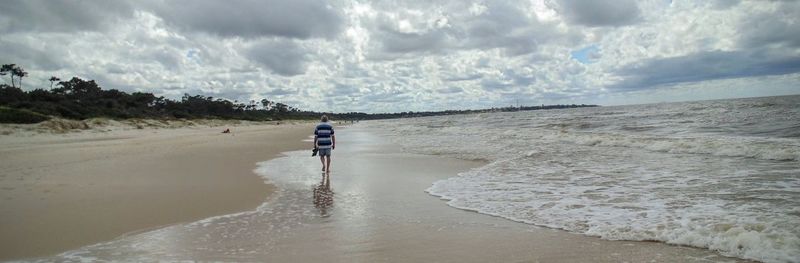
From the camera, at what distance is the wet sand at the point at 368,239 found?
500 centimetres

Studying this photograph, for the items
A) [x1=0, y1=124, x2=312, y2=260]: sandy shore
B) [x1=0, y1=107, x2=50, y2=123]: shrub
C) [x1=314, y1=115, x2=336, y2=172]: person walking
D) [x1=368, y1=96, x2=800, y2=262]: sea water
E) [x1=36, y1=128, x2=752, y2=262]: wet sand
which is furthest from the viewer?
[x1=0, y1=107, x2=50, y2=123]: shrub

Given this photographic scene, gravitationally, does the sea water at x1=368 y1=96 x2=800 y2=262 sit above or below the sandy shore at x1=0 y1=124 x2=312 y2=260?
below

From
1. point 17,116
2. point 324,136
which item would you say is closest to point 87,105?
point 17,116

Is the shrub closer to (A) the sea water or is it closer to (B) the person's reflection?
(B) the person's reflection

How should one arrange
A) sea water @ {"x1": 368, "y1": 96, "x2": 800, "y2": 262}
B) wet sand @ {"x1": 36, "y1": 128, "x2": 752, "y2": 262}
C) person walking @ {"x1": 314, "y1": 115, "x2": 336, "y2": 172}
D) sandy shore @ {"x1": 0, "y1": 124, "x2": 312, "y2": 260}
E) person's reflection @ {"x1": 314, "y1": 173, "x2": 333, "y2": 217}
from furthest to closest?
person walking @ {"x1": 314, "y1": 115, "x2": 336, "y2": 172} → person's reflection @ {"x1": 314, "y1": 173, "x2": 333, "y2": 217} → sandy shore @ {"x1": 0, "y1": 124, "x2": 312, "y2": 260} → sea water @ {"x1": 368, "y1": 96, "x2": 800, "y2": 262} → wet sand @ {"x1": 36, "y1": 128, "x2": 752, "y2": 262}

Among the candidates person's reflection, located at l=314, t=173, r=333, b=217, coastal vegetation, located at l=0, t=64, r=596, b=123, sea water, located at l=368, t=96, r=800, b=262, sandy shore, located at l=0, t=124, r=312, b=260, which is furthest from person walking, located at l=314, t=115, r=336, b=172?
coastal vegetation, located at l=0, t=64, r=596, b=123

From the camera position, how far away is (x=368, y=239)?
5.75 metres

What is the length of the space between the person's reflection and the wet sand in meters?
0.04

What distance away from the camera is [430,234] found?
5.99 meters

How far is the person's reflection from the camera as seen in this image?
7773 mm

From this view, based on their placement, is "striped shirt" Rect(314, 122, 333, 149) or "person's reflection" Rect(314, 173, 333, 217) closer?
"person's reflection" Rect(314, 173, 333, 217)

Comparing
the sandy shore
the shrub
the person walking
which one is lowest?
the sandy shore

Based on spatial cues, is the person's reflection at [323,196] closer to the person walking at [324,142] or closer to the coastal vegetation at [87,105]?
the person walking at [324,142]

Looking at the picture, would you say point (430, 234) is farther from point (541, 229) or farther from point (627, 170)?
point (627, 170)
